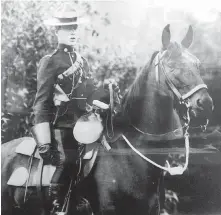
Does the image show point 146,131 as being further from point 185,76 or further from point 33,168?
point 33,168

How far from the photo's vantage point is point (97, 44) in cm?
238

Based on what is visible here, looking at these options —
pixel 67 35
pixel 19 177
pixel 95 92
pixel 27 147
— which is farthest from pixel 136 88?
pixel 19 177

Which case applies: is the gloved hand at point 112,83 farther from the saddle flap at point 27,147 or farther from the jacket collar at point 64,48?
the saddle flap at point 27,147

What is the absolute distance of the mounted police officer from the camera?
2.31 meters

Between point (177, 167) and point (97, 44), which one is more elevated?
point (97, 44)

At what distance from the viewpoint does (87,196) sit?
7.61ft

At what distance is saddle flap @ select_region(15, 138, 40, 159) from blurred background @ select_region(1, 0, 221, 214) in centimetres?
7

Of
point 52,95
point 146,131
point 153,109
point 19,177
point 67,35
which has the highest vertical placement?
point 67,35

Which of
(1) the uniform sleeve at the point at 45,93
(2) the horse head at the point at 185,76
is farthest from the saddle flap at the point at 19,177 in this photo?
(2) the horse head at the point at 185,76

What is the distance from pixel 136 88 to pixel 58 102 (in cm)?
62

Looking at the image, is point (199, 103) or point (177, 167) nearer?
point (199, 103)

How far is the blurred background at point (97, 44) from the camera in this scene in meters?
2.36

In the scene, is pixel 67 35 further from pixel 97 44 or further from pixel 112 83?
pixel 112 83

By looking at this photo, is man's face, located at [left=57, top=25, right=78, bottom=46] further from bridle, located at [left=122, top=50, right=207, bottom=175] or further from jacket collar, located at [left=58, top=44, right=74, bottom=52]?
bridle, located at [left=122, top=50, right=207, bottom=175]
